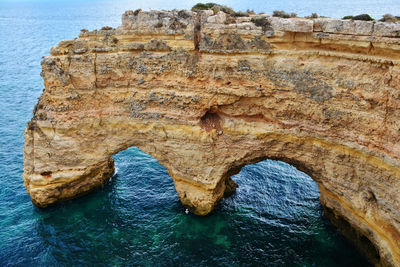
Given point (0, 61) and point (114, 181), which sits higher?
point (0, 61)

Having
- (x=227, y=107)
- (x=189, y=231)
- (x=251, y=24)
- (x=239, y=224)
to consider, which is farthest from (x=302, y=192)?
(x=251, y=24)

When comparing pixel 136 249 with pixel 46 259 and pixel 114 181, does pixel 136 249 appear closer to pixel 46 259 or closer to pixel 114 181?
pixel 46 259

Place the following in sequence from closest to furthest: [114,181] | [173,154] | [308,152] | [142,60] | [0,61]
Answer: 1. [308,152]
2. [142,60]
3. [173,154]
4. [114,181]
5. [0,61]

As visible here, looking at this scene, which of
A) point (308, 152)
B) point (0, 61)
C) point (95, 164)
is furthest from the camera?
point (0, 61)

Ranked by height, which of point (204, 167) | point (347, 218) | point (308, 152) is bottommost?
point (347, 218)

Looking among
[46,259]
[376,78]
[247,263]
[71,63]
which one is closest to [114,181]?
[46,259]

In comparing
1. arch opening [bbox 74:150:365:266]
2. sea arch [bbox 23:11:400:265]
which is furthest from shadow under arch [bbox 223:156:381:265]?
sea arch [bbox 23:11:400:265]

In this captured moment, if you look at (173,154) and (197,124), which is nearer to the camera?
(197,124)

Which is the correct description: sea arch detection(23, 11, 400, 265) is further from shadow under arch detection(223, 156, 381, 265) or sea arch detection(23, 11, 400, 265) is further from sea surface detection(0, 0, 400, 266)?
sea surface detection(0, 0, 400, 266)

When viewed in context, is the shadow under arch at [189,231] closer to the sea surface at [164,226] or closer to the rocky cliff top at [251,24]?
the sea surface at [164,226]

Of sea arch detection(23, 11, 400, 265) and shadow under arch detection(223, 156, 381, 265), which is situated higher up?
sea arch detection(23, 11, 400, 265)

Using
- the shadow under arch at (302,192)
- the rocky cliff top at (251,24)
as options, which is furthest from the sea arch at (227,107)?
the shadow under arch at (302,192)
